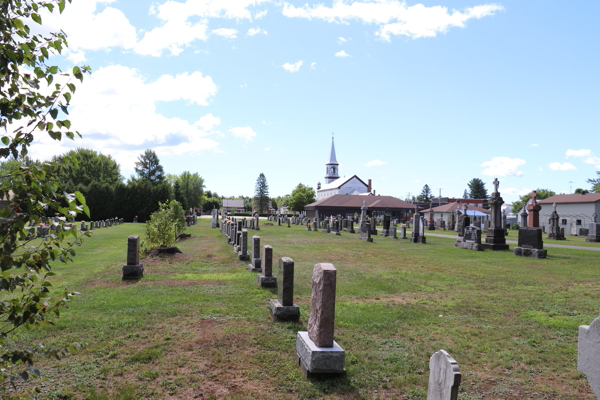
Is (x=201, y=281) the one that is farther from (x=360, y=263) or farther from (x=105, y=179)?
(x=105, y=179)

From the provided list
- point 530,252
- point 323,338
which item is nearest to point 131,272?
point 323,338

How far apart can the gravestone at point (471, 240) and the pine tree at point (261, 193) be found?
96.4m

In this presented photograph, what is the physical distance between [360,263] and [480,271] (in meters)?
4.24

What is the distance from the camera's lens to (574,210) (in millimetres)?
44188

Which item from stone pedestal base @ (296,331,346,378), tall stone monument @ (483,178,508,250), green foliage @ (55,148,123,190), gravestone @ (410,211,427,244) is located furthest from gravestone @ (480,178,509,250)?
green foliage @ (55,148,123,190)

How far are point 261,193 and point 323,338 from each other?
11313cm

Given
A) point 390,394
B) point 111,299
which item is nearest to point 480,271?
point 390,394

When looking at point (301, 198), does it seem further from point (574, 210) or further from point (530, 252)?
point (530, 252)

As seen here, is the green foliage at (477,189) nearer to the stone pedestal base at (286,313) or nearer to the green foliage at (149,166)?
the green foliage at (149,166)

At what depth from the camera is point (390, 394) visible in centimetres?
461

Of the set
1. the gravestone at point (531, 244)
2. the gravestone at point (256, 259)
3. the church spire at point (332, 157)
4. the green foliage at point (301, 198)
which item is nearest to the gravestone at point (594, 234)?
the gravestone at point (531, 244)

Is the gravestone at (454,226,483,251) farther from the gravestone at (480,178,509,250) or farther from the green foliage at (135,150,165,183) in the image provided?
the green foliage at (135,150,165,183)

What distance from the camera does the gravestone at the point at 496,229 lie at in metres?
21.1

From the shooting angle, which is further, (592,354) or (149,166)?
(149,166)
